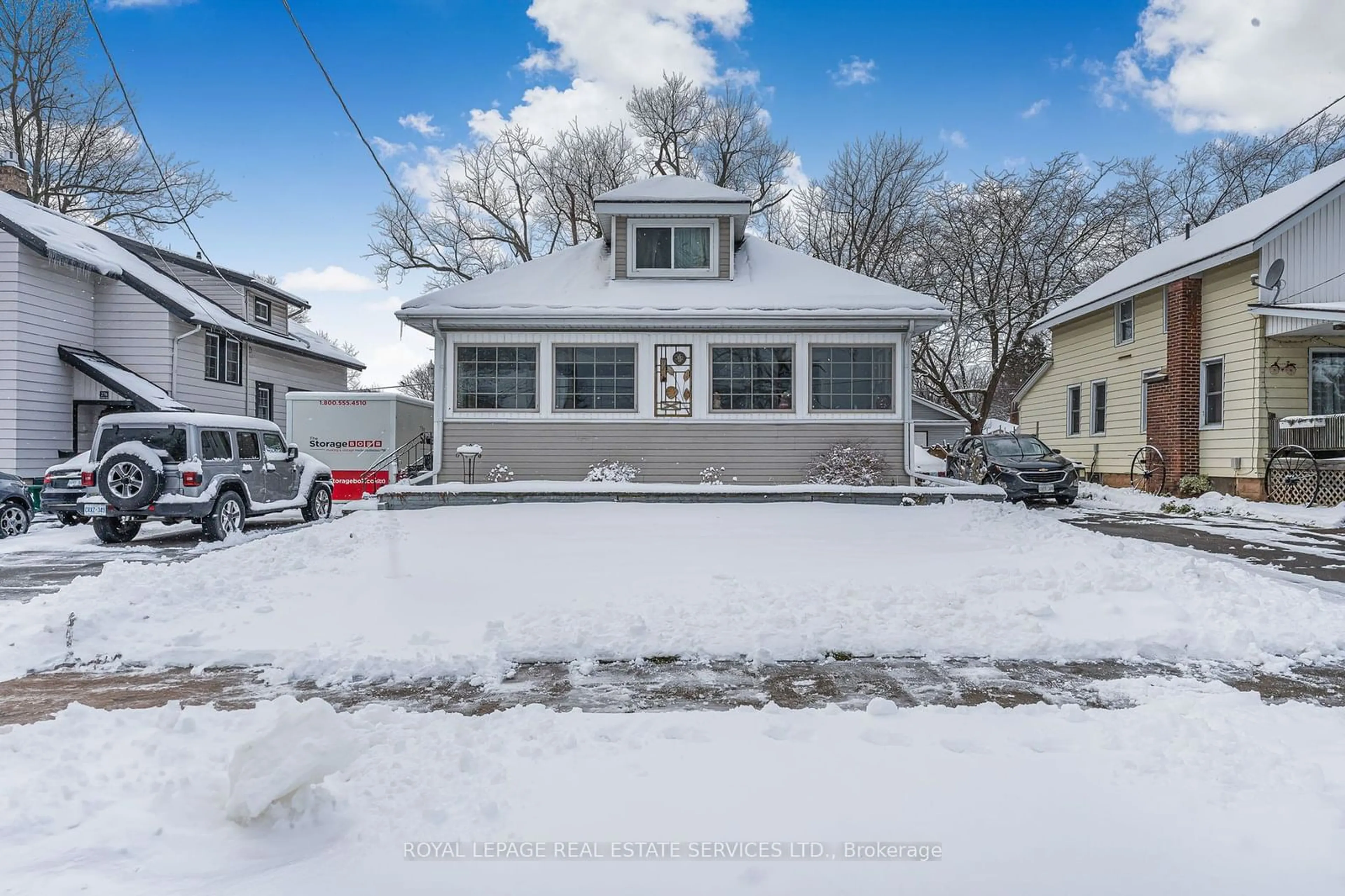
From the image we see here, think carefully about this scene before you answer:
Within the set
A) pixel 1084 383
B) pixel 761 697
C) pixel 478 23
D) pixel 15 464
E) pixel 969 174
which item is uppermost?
pixel 969 174

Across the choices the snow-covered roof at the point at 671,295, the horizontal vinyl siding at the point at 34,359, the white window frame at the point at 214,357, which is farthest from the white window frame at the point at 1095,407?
the horizontal vinyl siding at the point at 34,359

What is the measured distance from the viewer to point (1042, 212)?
89.4 feet

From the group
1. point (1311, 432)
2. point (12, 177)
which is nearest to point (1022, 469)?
point (1311, 432)

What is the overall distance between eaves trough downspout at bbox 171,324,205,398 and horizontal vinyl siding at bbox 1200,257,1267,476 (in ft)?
81.8

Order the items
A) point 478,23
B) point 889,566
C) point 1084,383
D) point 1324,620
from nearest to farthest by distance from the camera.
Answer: point 1324,620 → point 889,566 → point 478,23 → point 1084,383

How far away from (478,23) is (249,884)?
1522 cm

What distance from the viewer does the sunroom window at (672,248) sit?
49.5 ft

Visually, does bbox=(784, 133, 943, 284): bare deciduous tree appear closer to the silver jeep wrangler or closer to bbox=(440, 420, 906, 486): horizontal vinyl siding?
bbox=(440, 420, 906, 486): horizontal vinyl siding

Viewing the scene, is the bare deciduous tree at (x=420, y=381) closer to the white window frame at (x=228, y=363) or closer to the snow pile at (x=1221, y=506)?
the white window frame at (x=228, y=363)

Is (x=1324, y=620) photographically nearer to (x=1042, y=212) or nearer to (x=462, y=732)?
(x=462, y=732)

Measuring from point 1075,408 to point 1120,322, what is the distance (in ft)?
11.1

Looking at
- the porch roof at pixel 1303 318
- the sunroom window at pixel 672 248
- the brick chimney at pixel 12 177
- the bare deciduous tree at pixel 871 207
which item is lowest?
the porch roof at pixel 1303 318

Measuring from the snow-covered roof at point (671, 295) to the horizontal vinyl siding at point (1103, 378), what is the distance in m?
7.89

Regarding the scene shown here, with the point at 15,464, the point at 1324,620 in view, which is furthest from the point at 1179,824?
the point at 15,464
